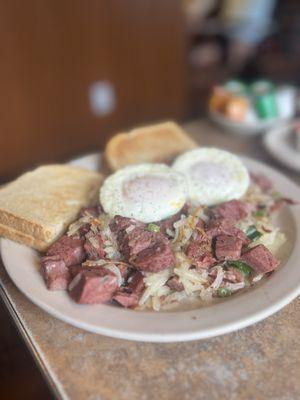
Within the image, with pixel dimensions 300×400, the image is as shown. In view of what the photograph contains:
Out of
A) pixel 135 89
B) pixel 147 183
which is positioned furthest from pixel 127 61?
pixel 147 183

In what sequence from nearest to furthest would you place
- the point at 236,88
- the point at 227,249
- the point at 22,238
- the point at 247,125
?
the point at 227,249
the point at 22,238
the point at 247,125
the point at 236,88

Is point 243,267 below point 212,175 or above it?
below

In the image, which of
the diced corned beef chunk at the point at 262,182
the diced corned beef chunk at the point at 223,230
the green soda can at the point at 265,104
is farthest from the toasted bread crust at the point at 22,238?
the green soda can at the point at 265,104

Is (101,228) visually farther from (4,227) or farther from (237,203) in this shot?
(237,203)

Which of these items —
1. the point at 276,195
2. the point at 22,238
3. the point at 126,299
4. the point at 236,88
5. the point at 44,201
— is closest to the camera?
the point at 126,299

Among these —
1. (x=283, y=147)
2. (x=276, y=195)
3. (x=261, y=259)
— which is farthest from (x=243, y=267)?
(x=283, y=147)

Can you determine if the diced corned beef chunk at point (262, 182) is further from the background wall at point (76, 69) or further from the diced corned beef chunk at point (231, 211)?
the background wall at point (76, 69)

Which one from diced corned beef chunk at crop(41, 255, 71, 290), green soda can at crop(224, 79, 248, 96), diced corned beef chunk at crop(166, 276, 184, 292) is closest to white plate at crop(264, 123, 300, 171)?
green soda can at crop(224, 79, 248, 96)

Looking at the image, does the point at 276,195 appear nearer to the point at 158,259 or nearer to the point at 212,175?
the point at 212,175
